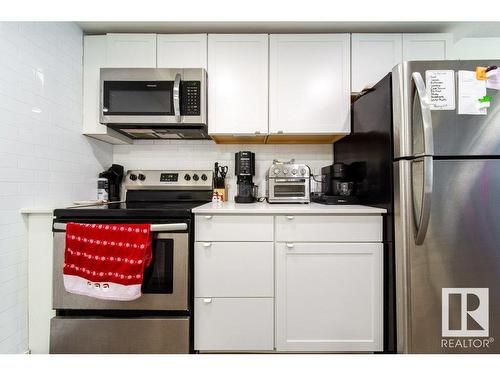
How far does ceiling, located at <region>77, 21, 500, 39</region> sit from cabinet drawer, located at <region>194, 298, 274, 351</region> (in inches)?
70.9

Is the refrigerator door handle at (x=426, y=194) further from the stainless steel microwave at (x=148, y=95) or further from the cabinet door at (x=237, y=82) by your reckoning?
the stainless steel microwave at (x=148, y=95)

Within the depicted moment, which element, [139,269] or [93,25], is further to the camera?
[93,25]

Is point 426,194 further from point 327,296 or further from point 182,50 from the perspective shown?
point 182,50

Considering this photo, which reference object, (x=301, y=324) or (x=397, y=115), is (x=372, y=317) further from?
(x=397, y=115)

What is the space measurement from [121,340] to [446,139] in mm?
1981

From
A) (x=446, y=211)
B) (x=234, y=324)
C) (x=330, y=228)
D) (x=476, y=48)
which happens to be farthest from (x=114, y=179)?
(x=476, y=48)

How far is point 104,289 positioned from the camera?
1.36 metres

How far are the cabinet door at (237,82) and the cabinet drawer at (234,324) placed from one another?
3.67 ft

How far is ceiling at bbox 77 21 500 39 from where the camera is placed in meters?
1.82

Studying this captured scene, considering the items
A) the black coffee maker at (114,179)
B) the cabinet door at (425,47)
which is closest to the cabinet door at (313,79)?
the cabinet door at (425,47)

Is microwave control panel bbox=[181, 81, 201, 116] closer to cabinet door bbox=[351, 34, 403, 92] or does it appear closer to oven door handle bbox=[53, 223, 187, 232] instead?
oven door handle bbox=[53, 223, 187, 232]
